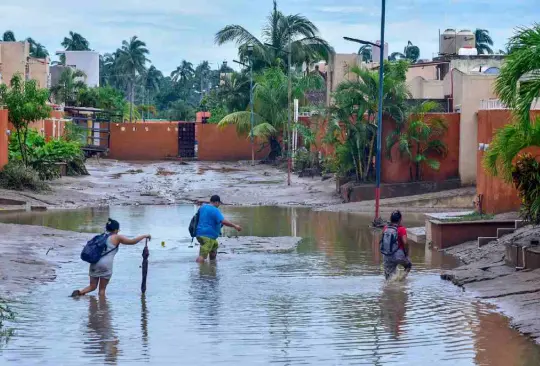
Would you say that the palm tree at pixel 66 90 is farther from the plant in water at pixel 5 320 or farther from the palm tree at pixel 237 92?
the plant in water at pixel 5 320

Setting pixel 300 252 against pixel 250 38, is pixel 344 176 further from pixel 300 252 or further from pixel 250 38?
pixel 250 38

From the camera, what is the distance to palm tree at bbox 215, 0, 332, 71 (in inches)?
2170

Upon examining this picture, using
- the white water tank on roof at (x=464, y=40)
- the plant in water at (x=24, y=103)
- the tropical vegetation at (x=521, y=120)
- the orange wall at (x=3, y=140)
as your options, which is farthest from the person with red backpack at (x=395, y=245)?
the white water tank on roof at (x=464, y=40)

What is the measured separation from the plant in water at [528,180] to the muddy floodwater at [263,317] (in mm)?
1827

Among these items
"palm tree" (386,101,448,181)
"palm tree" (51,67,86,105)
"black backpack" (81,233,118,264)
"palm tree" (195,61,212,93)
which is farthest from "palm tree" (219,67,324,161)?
"palm tree" (195,61,212,93)

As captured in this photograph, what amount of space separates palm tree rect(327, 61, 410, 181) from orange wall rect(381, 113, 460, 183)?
56cm

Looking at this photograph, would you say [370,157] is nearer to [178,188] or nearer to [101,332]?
[178,188]

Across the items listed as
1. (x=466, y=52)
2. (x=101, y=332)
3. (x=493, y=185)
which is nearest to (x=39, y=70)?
(x=466, y=52)

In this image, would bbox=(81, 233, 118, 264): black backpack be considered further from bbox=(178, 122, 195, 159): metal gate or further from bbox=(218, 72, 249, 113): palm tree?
bbox=(178, 122, 195, 159): metal gate

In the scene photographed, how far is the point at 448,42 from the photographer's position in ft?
187

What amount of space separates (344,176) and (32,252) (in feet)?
57.4

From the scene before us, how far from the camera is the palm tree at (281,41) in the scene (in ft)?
181

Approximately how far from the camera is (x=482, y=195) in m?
25.8

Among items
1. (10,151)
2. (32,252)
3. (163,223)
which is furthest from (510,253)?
(10,151)
